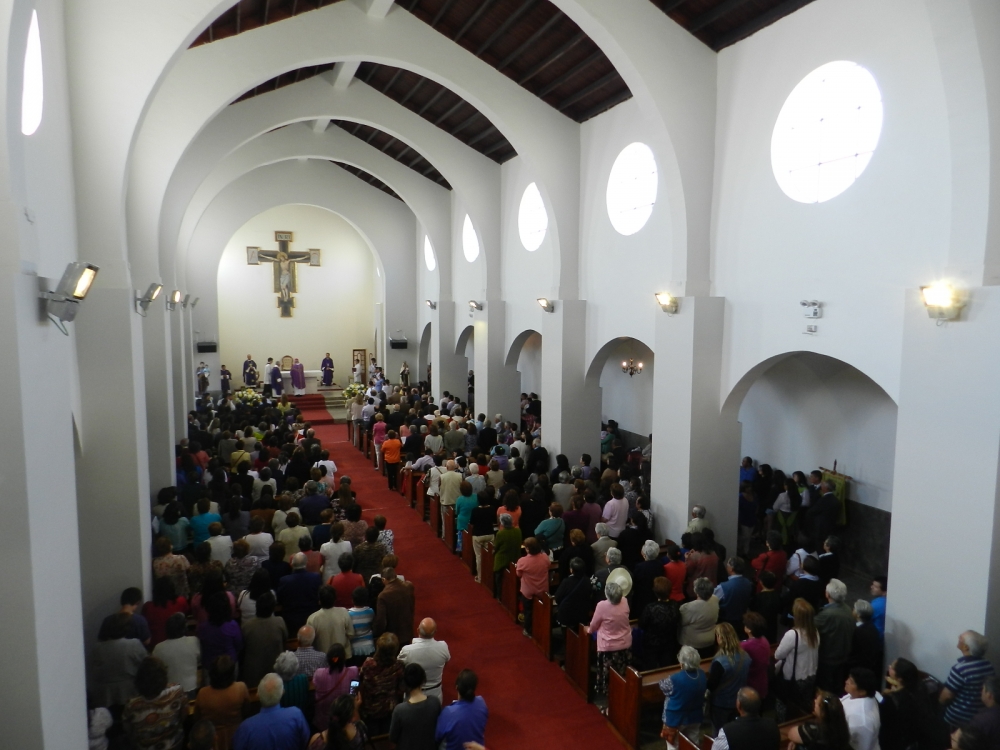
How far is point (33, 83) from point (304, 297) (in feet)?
70.0

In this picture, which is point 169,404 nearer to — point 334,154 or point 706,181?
point 706,181

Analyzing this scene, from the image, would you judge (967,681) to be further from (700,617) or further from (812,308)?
(812,308)

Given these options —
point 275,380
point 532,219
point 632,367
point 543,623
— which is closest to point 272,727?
point 543,623

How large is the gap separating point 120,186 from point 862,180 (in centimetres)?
774

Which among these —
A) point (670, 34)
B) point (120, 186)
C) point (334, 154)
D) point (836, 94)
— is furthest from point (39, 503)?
point (334, 154)

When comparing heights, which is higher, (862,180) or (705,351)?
(862,180)

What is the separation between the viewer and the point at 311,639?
569 centimetres

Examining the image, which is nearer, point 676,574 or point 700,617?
point 700,617

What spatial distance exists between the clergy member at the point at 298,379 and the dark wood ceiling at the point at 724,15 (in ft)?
61.5

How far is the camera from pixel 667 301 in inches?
384

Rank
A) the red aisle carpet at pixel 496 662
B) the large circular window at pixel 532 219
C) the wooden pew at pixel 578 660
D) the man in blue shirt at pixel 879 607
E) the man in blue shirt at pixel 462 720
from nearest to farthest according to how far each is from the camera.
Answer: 1. the man in blue shirt at pixel 462 720
2. the red aisle carpet at pixel 496 662
3. the man in blue shirt at pixel 879 607
4. the wooden pew at pixel 578 660
5. the large circular window at pixel 532 219

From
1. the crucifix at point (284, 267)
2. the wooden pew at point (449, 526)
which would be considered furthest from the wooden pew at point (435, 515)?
the crucifix at point (284, 267)

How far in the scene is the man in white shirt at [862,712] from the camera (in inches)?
189

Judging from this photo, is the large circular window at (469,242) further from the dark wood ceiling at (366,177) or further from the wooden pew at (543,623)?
the wooden pew at (543,623)
